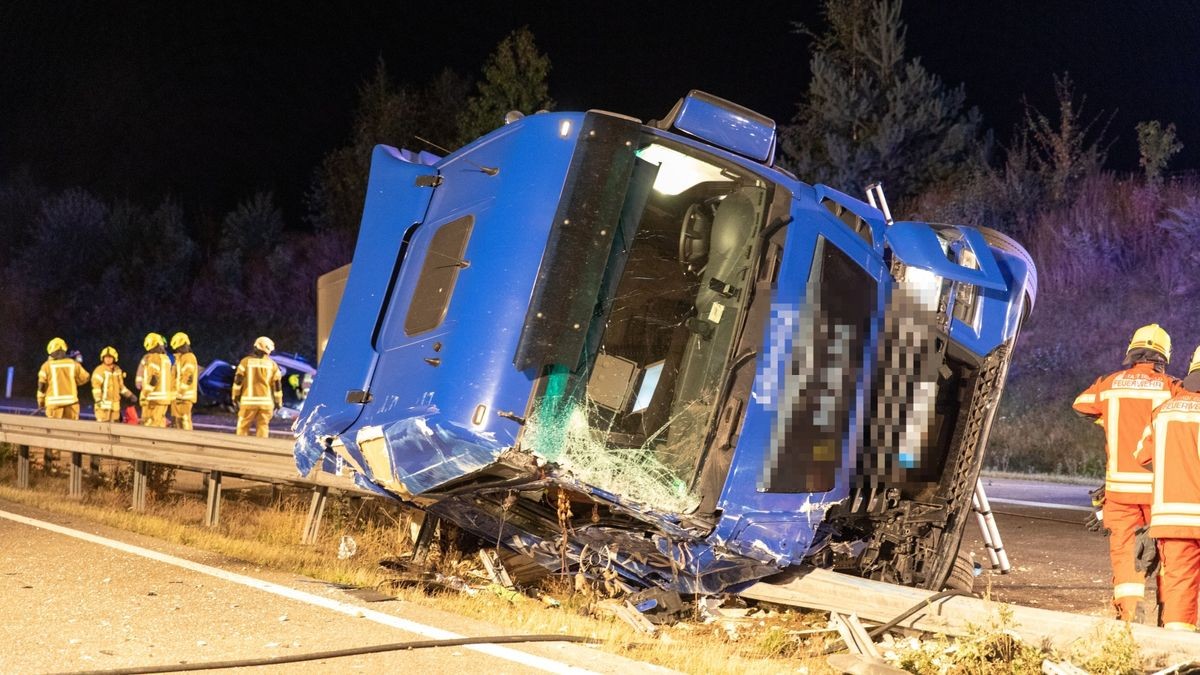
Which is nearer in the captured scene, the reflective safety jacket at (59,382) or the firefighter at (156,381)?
the firefighter at (156,381)

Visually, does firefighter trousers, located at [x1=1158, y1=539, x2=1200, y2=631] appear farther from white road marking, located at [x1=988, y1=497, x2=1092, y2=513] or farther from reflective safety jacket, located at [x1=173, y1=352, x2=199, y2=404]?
reflective safety jacket, located at [x1=173, y1=352, x2=199, y2=404]

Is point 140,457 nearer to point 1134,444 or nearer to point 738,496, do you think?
point 738,496

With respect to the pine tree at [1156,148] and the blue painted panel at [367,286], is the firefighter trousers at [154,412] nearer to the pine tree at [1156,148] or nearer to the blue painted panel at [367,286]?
the blue painted panel at [367,286]

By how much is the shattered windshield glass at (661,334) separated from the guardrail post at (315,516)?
9.23 feet

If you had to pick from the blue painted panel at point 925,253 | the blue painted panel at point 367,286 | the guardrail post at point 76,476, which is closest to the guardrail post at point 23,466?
the guardrail post at point 76,476

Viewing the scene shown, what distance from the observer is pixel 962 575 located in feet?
20.5

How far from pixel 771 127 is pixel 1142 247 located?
1631 centimetres

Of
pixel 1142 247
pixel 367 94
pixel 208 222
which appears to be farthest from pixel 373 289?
pixel 208 222

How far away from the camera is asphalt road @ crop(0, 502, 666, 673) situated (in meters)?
4.56

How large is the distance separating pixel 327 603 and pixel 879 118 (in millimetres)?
20093

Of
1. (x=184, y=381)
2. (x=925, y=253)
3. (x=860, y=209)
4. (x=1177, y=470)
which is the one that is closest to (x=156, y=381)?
(x=184, y=381)

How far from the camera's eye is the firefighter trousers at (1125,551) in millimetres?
5547

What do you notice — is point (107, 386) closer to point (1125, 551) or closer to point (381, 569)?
point (381, 569)

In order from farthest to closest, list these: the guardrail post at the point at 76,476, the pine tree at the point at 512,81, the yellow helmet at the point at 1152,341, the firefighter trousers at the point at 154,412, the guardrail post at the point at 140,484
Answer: the pine tree at the point at 512,81, the firefighter trousers at the point at 154,412, the guardrail post at the point at 76,476, the guardrail post at the point at 140,484, the yellow helmet at the point at 1152,341
